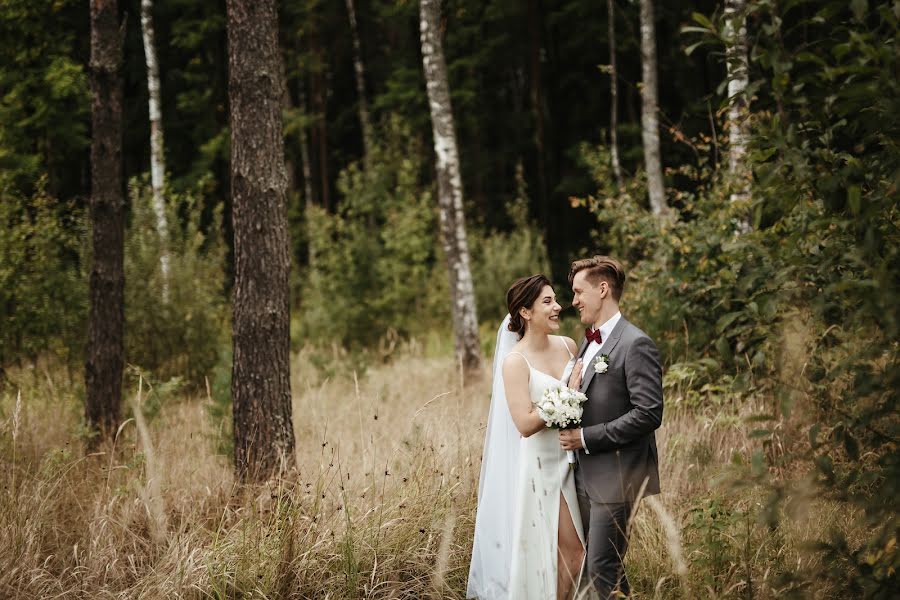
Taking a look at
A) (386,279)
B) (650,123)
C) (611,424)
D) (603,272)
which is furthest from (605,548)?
(386,279)

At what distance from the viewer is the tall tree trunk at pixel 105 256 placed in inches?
279

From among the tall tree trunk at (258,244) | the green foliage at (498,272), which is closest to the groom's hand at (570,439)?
the tall tree trunk at (258,244)

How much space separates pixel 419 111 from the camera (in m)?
24.4

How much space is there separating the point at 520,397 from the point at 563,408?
0.45m

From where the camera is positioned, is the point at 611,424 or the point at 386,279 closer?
the point at 611,424

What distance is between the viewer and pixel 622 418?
3.47 metres

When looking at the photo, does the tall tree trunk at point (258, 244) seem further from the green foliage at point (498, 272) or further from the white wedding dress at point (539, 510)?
the green foliage at point (498, 272)

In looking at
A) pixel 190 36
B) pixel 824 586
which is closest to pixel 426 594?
pixel 824 586

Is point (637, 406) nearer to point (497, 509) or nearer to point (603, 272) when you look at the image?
point (603, 272)

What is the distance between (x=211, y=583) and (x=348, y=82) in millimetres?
29492

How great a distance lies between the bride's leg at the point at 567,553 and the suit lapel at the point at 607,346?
0.68 meters

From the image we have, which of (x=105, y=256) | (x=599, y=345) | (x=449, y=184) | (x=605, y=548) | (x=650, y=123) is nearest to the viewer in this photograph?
(x=605, y=548)

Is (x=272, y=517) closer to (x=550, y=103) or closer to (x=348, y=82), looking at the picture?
(x=550, y=103)

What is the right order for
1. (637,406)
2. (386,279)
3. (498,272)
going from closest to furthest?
(637,406), (386,279), (498,272)
